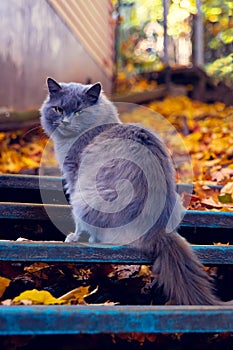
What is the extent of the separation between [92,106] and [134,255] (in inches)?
45.9

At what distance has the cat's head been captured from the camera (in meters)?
2.65

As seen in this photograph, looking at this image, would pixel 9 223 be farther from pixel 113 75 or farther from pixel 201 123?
pixel 113 75

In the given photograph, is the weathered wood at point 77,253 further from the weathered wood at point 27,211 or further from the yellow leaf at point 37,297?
the weathered wood at point 27,211

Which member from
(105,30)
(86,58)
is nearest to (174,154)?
(86,58)

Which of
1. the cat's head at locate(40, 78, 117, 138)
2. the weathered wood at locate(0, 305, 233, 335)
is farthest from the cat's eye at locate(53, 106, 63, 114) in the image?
the weathered wood at locate(0, 305, 233, 335)

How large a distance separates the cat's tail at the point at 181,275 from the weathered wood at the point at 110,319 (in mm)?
117

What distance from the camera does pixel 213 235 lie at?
7.54 ft

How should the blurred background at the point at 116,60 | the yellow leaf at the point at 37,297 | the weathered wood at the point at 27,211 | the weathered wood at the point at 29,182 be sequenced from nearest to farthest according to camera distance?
1. the yellow leaf at the point at 37,297
2. the weathered wood at the point at 27,211
3. the weathered wood at the point at 29,182
4. the blurred background at the point at 116,60

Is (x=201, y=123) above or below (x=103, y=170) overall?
below

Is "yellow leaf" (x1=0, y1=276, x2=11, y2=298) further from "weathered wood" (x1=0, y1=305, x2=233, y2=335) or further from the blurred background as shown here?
the blurred background

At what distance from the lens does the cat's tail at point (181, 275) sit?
A: 163 centimetres

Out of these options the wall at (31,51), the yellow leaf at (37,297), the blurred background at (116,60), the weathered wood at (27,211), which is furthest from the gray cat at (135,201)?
the wall at (31,51)

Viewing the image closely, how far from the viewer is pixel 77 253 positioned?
1.77m

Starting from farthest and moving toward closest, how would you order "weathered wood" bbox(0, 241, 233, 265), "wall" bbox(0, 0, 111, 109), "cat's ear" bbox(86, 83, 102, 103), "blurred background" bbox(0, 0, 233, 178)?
"blurred background" bbox(0, 0, 233, 178) → "wall" bbox(0, 0, 111, 109) → "cat's ear" bbox(86, 83, 102, 103) → "weathered wood" bbox(0, 241, 233, 265)
